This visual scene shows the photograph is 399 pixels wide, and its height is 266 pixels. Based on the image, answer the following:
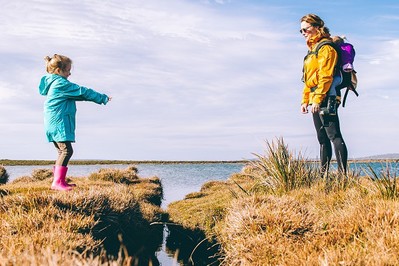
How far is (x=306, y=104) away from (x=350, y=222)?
10.3 feet

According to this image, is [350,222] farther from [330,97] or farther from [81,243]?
[81,243]

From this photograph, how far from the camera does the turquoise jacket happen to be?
868 cm

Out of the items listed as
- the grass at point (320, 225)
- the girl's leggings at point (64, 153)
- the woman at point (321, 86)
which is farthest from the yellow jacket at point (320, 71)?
the girl's leggings at point (64, 153)

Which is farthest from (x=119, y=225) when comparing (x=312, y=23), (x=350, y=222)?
(x=312, y=23)

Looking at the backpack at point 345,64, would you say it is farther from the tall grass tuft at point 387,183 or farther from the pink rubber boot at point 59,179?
the pink rubber boot at point 59,179

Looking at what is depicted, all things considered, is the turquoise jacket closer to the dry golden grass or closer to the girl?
the girl

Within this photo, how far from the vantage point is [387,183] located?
6.24m

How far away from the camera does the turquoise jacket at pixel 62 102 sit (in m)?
8.68

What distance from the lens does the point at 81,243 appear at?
502 centimetres

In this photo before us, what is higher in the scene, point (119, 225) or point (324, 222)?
point (324, 222)

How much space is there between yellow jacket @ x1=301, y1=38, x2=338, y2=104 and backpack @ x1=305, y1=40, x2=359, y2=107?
0.11 metres

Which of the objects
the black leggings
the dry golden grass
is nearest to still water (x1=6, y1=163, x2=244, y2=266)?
the dry golden grass

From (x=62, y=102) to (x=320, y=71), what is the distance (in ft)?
17.3

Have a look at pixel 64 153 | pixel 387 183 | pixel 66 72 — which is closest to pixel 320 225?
pixel 387 183
